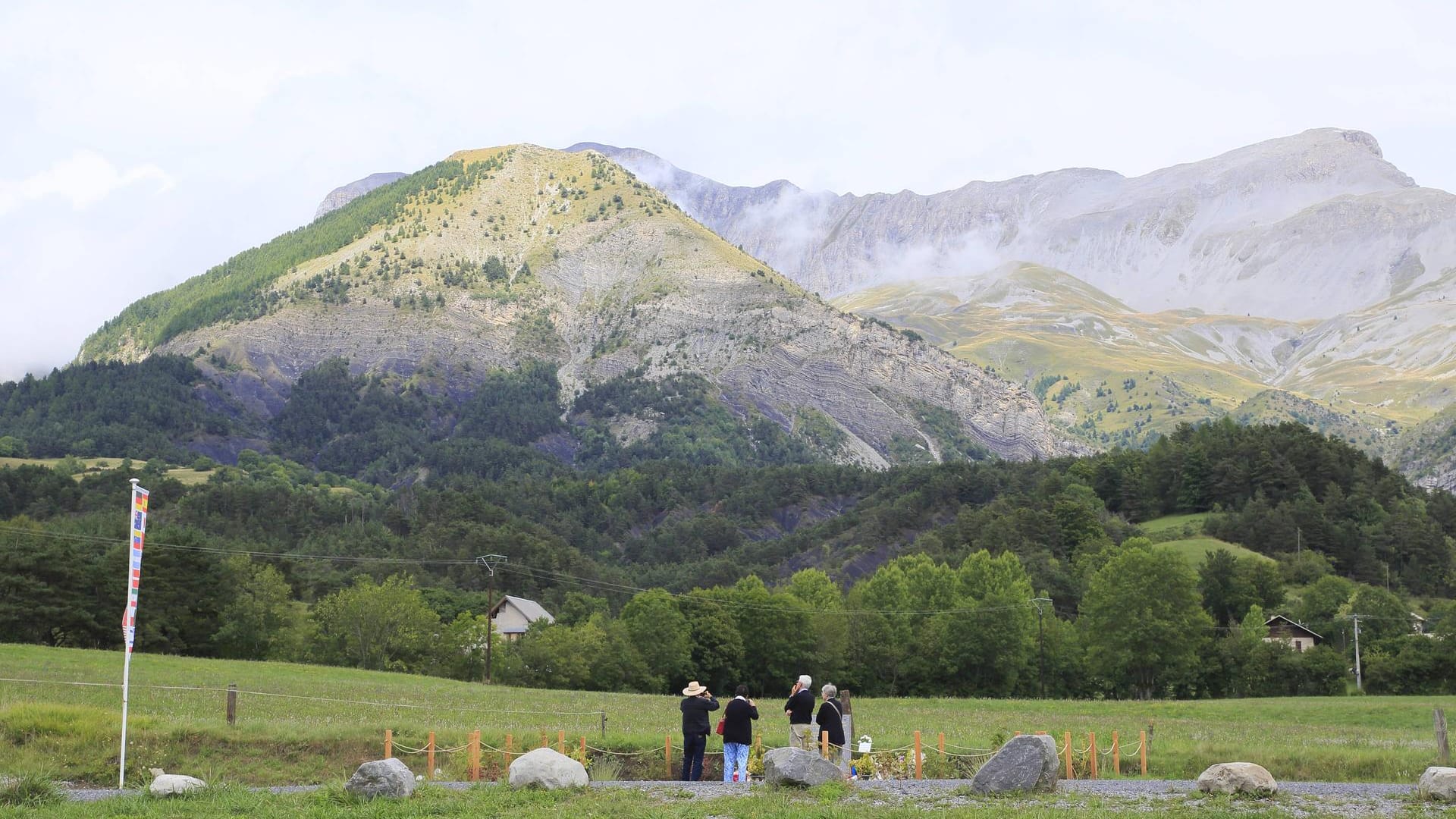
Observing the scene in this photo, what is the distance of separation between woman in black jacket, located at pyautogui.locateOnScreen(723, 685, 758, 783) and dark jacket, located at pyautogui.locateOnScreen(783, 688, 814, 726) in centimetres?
90

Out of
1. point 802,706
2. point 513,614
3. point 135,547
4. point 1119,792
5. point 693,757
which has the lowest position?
point 1119,792

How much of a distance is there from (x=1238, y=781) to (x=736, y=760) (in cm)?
1063

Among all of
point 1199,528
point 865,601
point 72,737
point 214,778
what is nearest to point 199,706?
point 72,737

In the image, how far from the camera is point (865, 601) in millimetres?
126062

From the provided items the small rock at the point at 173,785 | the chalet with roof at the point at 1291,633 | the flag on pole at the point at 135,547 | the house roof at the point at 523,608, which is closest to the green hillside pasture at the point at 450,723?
the flag on pole at the point at 135,547

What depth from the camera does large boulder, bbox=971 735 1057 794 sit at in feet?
95.1

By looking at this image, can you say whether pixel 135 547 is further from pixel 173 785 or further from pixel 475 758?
pixel 475 758

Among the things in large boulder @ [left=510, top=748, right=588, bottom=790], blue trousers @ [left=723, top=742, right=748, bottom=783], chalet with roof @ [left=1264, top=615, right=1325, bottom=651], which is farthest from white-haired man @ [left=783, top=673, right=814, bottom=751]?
chalet with roof @ [left=1264, top=615, right=1325, bottom=651]

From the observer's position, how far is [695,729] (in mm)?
31656

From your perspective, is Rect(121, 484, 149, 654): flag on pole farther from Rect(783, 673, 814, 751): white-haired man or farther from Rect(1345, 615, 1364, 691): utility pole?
Rect(1345, 615, 1364, 691): utility pole

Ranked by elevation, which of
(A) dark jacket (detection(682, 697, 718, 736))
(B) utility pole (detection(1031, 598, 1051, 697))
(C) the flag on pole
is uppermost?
(C) the flag on pole

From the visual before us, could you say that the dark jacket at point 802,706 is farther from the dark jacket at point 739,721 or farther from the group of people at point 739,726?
the dark jacket at point 739,721

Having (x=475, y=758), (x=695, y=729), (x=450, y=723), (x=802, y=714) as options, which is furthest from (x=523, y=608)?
(x=802, y=714)

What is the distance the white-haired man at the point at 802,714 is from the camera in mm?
31156
